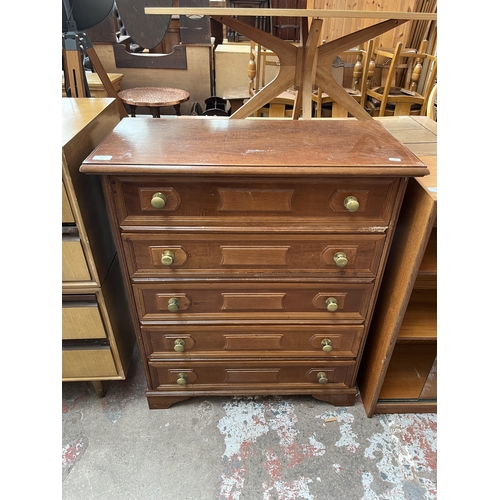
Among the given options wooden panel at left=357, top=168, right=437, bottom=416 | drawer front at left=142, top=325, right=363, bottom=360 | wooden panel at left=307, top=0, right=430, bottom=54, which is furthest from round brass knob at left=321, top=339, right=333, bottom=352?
wooden panel at left=307, top=0, right=430, bottom=54

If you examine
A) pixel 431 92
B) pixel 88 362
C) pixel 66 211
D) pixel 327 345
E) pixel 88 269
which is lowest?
pixel 88 362

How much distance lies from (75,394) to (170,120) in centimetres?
126

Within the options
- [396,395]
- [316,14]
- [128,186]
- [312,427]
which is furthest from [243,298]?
[316,14]

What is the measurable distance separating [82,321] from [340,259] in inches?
37.8

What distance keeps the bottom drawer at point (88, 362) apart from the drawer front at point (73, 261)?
343mm

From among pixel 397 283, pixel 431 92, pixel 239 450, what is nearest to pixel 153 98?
pixel 431 92

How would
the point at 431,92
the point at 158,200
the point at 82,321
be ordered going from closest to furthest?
1. the point at 158,200
2. the point at 82,321
3. the point at 431,92

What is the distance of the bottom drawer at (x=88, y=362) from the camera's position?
4.58ft

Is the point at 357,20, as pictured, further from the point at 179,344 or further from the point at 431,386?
the point at 179,344

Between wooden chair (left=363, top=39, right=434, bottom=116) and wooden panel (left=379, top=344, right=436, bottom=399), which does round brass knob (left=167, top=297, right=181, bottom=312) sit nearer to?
wooden panel (left=379, top=344, right=436, bottom=399)

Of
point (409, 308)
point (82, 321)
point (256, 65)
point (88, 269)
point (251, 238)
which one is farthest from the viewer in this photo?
point (256, 65)

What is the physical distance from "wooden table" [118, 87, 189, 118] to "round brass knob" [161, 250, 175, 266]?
2005 mm

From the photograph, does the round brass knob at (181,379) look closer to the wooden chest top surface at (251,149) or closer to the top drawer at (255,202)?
the top drawer at (255,202)

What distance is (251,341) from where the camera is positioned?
53.4 inches
